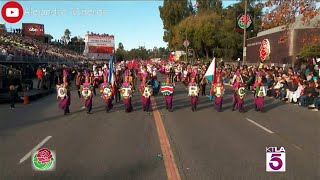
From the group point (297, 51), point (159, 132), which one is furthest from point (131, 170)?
point (297, 51)

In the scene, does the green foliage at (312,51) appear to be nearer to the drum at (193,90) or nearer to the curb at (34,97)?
the curb at (34,97)

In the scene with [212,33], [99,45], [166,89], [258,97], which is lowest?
[258,97]

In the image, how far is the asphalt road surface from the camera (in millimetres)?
7762

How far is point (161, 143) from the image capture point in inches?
411

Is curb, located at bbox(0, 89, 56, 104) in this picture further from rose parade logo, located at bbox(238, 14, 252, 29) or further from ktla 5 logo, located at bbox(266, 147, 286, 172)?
ktla 5 logo, located at bbox(266, 147, 286, 172)

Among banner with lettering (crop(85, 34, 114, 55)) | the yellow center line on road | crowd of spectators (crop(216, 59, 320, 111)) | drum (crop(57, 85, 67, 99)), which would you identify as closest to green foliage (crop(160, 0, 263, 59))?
banner with lettering (crop(85, 34, 114, 55))

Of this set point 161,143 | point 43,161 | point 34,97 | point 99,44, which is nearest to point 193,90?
point 161,143

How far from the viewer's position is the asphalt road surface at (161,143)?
776 centimetres

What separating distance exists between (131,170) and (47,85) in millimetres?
23515

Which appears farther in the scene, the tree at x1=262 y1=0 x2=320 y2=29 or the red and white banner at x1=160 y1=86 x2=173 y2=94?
the tree at x1=262 y1=0 x2=320 y2=29

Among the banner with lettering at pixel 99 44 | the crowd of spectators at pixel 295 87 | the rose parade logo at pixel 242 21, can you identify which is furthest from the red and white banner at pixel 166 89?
the banner with lettering at pixel 99 44

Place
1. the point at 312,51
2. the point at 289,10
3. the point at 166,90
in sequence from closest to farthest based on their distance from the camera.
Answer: the point at 166,90
the point at 289,10
the point at 312,51

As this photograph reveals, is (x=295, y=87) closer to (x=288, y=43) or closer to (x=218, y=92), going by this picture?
(x=218, y=92)

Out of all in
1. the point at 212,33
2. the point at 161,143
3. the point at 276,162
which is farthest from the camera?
the point at 212,33
